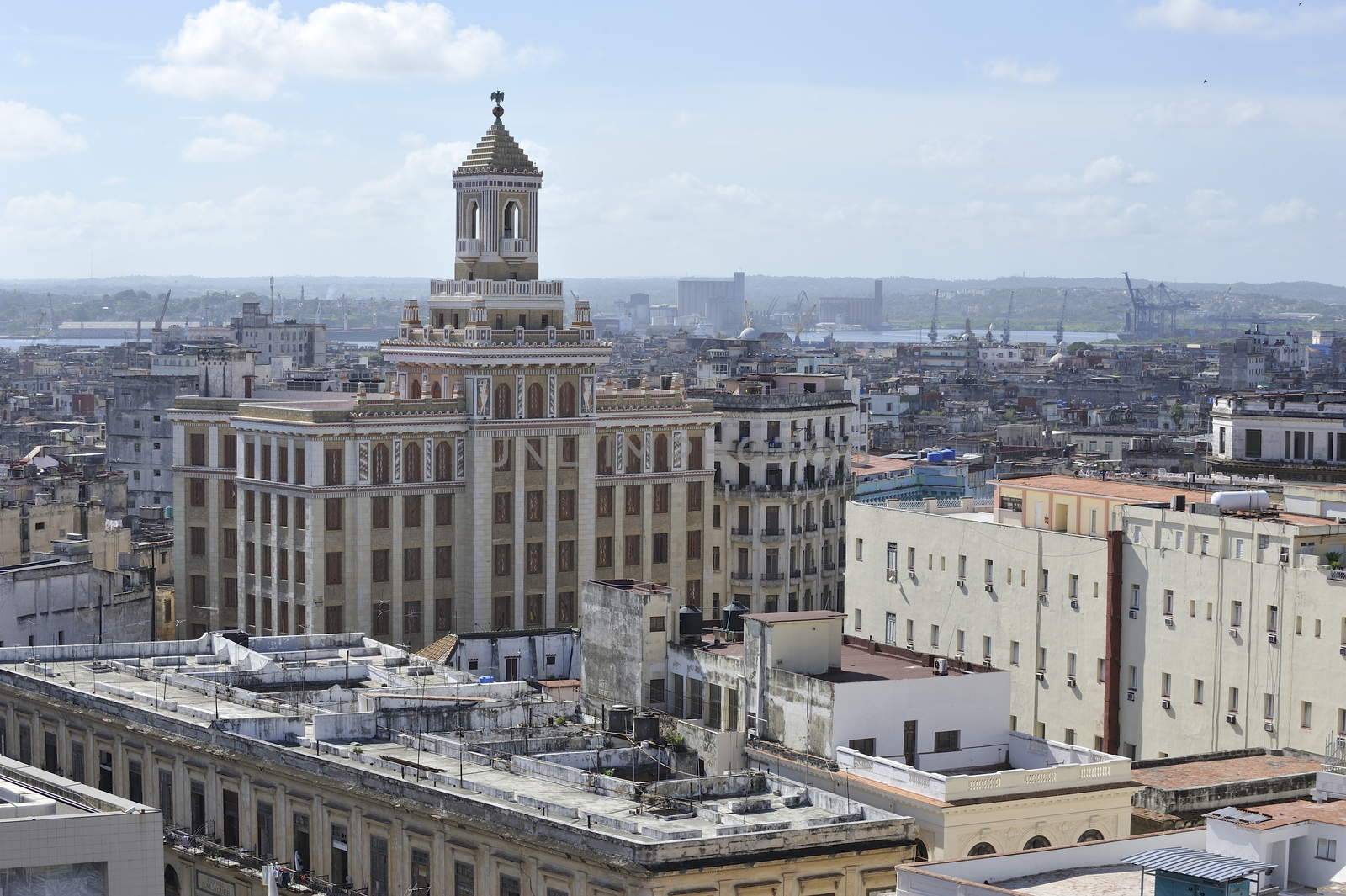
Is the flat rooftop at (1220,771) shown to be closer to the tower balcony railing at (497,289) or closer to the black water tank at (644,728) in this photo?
the black water tank at (644,728)

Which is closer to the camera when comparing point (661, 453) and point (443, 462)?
point (443, 462)

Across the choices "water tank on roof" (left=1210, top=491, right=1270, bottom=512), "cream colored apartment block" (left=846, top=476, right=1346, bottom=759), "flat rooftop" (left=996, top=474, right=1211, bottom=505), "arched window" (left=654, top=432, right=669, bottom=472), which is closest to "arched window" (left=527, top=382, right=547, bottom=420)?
"arched window" (left=654, top=432, right=669, bottom=472)

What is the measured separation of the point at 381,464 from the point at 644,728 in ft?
119

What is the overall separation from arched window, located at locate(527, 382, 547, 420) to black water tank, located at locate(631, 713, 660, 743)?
3862 centimetres

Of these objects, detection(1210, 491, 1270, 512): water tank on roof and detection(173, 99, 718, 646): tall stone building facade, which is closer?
detection(1210, 491, 1270, 512): water tank on roof

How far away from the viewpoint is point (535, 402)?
9969 centimetres

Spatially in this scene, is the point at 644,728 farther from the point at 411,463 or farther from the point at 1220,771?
the point at 411,463

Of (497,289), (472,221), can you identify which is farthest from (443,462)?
(472,221)

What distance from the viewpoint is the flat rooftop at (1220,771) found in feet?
198

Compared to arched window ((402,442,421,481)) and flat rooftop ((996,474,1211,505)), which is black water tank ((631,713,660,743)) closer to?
flat rooftop ((996,474,1211,505))

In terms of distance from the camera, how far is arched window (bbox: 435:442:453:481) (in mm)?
97438

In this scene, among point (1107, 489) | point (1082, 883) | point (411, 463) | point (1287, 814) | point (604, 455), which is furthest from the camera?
point (604, 455)

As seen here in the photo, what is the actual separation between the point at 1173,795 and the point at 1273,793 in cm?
257

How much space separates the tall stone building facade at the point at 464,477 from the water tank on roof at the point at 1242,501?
1271 inches
